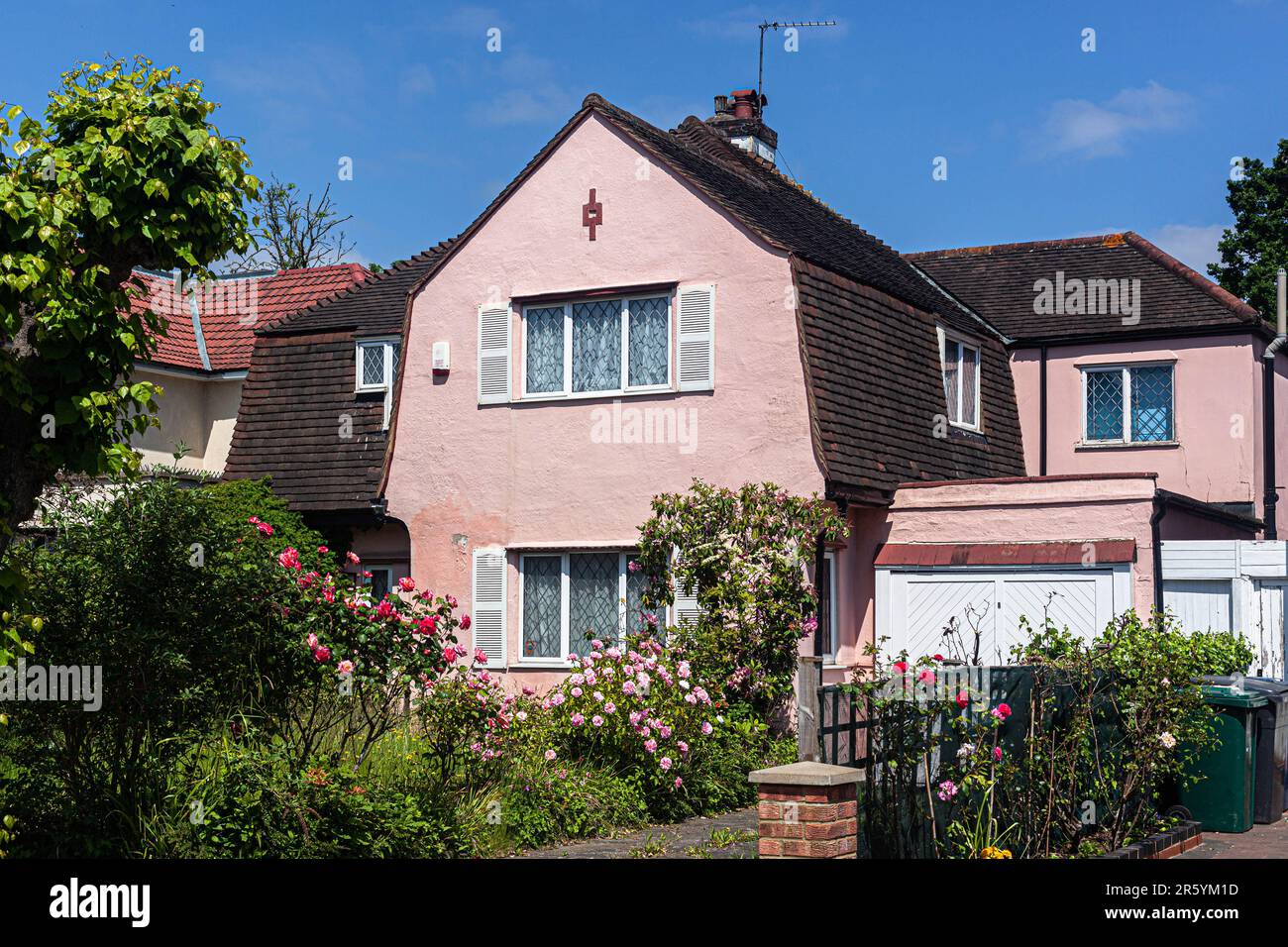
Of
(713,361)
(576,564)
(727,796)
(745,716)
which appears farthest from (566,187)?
(727,796)

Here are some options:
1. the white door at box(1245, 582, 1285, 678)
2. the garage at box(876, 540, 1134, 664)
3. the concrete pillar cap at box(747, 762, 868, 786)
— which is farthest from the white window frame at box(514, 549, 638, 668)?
the concrete pillar cap at box(747, 762, 868, 786)

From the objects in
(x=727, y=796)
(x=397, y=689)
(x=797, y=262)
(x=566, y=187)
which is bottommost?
(x=727, y=796)

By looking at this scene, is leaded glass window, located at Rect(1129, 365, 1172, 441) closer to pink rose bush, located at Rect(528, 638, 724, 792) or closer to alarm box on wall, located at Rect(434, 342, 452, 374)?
alarm box on wall, located at Rect(434, 342, 452, 374)

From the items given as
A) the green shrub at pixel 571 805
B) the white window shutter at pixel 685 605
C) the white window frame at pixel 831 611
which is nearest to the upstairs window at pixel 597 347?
the white window shutter at pixel 685 605

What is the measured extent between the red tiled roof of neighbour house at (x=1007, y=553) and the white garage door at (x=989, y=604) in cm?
17

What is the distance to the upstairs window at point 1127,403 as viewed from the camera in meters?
24.1

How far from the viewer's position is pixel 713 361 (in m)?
18.7

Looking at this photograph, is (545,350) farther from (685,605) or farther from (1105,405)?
(1105,405)

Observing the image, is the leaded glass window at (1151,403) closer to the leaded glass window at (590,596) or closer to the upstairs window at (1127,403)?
the upstairs window at (1127,403)

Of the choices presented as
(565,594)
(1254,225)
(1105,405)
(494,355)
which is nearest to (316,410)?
(494,355)
